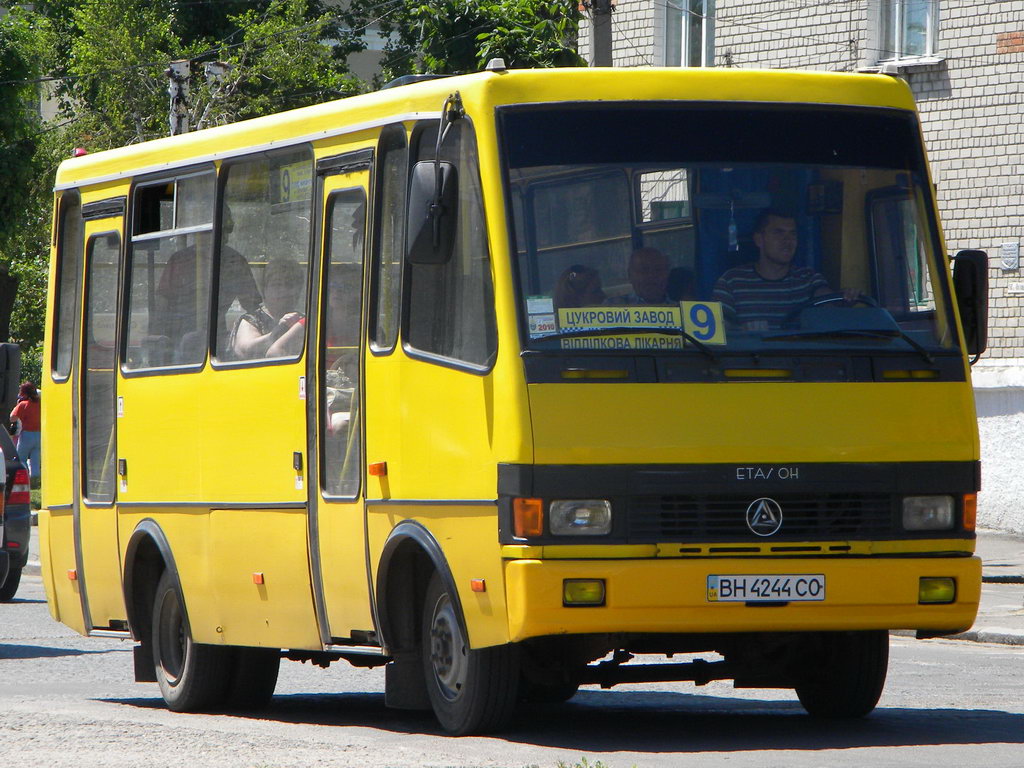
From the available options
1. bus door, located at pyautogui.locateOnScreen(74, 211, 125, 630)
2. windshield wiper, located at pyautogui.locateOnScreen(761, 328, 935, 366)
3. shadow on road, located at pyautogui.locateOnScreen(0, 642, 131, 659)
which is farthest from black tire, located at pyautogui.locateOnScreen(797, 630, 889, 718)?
shadow on road, located at pyautogui.locateOnScreen(0, 642, 131, 659)

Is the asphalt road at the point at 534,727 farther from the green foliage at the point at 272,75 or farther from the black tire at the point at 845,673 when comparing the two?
the green foliage at the point at 272,75

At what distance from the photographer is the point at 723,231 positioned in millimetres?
8312

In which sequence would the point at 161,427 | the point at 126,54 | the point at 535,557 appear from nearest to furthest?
→ 1. the point at 535,557
2. the point at 161,427
3. the point at 126,54

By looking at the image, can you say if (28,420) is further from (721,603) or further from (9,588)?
(721,603)

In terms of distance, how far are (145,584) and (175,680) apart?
2.03 feet

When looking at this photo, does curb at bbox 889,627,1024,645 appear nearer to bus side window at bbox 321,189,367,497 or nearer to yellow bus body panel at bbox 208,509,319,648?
yellow bus body panel at bbox 208,509,319,648

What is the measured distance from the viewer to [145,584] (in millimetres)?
11031

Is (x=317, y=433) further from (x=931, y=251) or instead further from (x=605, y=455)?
(x=931, y=251)

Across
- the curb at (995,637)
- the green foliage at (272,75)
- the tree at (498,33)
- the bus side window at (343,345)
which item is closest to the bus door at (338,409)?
the bus side window at (343,345)

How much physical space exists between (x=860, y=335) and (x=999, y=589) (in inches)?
380

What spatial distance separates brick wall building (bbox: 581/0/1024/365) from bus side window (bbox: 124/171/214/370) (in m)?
13.7

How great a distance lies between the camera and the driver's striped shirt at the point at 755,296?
27.0 ft

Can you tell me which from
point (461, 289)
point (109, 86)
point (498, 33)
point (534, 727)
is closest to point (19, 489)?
point (498, 33)

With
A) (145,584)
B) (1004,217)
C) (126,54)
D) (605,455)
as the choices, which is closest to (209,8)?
(126,54)
